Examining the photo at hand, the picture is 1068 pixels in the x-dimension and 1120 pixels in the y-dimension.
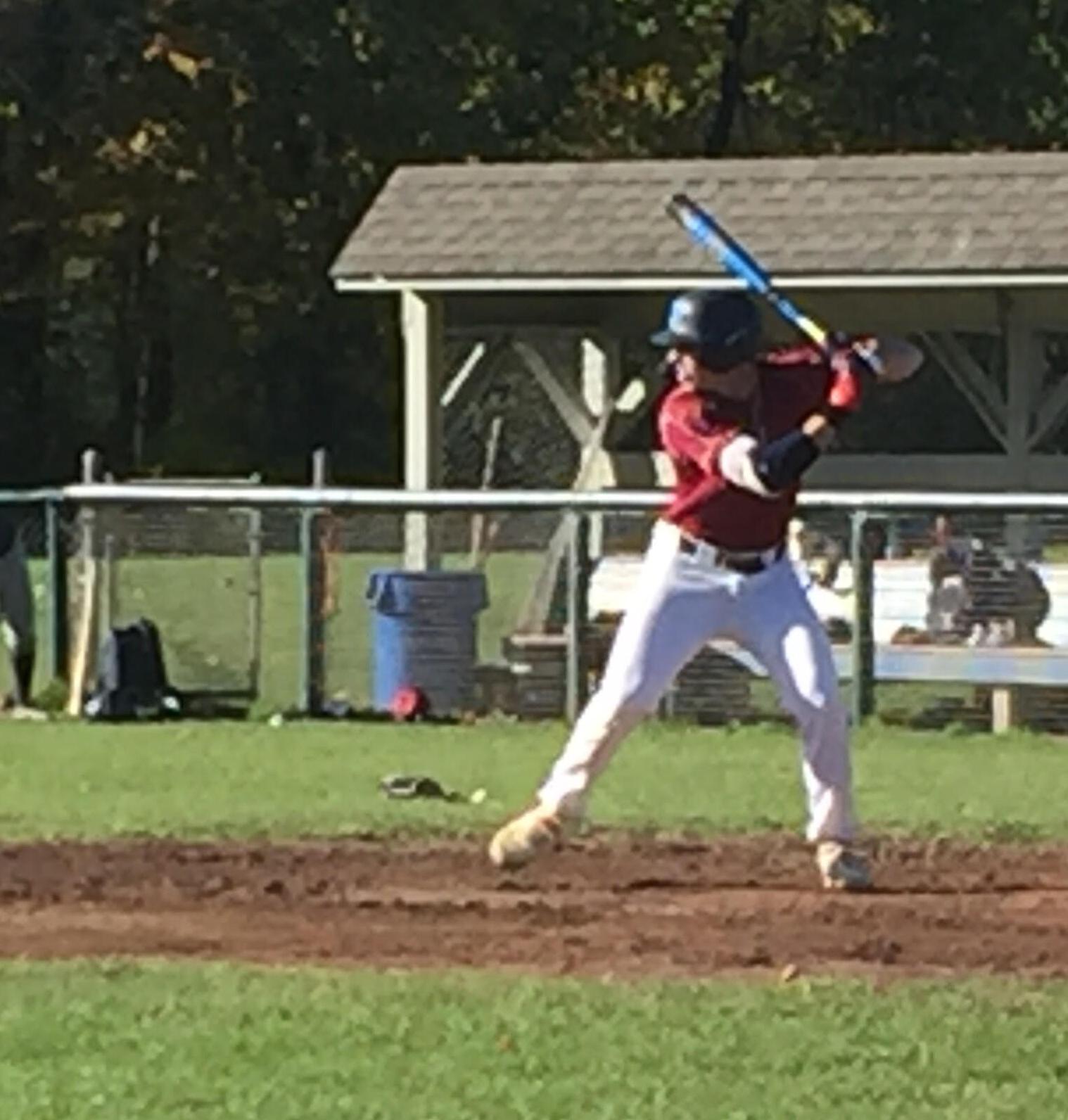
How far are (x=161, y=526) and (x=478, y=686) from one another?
7.51 ft

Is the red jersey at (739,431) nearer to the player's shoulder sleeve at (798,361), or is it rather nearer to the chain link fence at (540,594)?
the player's shoulder sleeve at (798,361)

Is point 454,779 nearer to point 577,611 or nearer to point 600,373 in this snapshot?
point 577,611

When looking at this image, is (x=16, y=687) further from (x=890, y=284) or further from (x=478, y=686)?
(x=890, y=284)

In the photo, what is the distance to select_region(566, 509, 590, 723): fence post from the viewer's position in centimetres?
2048

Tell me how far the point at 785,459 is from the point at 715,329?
63 cm

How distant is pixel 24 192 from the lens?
48.1 meters

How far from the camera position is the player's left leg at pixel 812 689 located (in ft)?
39.9

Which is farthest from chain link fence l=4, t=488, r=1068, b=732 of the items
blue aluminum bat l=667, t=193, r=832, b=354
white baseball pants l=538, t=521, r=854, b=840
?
white baseball pants l=538, t=521, r=854, b=840

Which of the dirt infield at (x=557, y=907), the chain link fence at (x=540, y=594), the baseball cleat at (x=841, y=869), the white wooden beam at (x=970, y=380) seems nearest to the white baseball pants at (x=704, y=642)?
the baseball cleat at (x=841, y=869)

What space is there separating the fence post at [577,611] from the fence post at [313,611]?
1469 millimetres

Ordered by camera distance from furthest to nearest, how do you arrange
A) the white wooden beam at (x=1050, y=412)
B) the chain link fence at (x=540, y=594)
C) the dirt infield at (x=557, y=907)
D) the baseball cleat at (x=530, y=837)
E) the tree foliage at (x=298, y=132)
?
the tree foliage at (x=298, y=132)
the white wooden beam at (x=1050, y=412)
the chain link fence at (x=540, y=594)
the baseball cleat at (x=530, y=837)
the dirt infield at (x=557, y=907)

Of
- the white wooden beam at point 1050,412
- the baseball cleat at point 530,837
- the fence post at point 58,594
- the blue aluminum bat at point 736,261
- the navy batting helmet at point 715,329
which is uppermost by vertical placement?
the blue aluminum bat at point 736,261

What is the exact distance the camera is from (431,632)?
68.4 ft

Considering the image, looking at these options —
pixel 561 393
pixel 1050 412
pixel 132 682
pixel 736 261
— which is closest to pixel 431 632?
pixel 132 682
